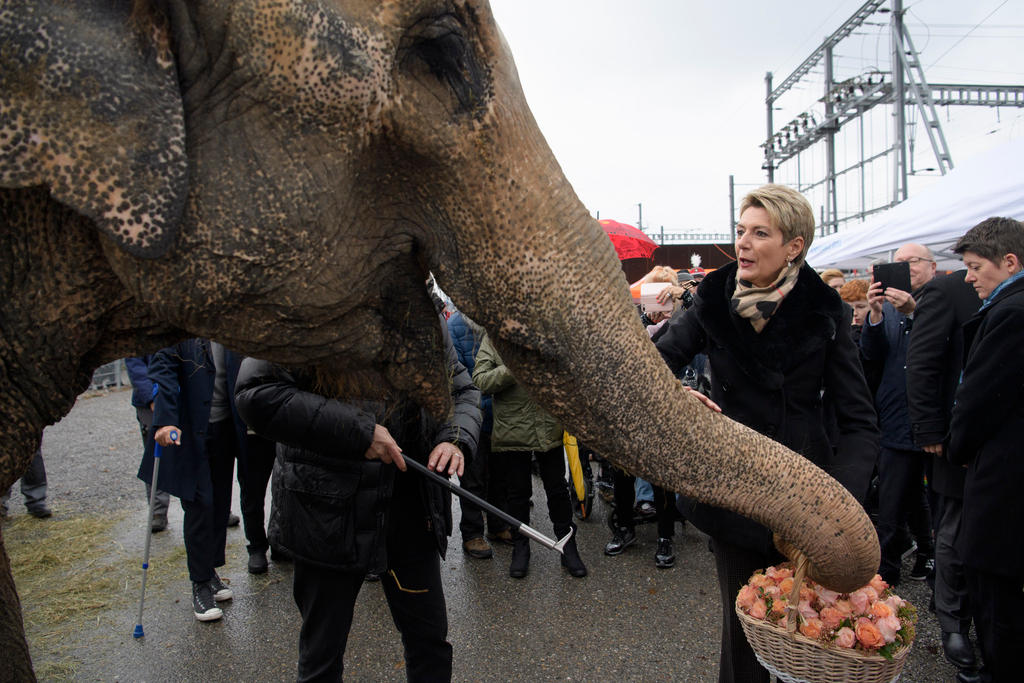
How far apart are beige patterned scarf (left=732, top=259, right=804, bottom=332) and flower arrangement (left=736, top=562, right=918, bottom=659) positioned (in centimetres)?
94

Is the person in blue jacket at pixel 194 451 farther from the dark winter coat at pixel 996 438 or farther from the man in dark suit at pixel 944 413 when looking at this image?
the man in dark suit at pixel 944 413

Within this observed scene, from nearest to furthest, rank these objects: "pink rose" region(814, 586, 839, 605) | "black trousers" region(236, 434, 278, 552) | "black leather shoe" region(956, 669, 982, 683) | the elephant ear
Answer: the elephant ear, "pink rose" region(814, 586, 839, 605), "black leather shoe" region(956, 669, 982, 683), "black trousers" region(236, 434, 278, 552)

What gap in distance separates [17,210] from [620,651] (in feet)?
13.4

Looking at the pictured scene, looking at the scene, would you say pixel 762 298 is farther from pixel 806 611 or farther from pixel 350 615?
pixel 350 615

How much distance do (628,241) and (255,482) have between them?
6611 mm

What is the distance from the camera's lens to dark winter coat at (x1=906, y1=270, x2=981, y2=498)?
13.7 ft

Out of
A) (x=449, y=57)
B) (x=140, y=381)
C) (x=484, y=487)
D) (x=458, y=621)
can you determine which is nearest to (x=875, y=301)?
(x=484, y=487)

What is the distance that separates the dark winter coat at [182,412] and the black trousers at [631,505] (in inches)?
132

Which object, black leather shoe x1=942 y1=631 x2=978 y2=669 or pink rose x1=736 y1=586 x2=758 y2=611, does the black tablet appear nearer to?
black leather shoe x1=942 y1=631 x2=978 y2=669

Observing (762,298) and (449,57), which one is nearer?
(449,57)

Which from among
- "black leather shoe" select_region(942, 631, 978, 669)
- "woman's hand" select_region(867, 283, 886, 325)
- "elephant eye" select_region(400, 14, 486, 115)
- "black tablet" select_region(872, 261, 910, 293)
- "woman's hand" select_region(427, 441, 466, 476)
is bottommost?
"black leather shoe" select_region(942, 631, 978, 669)

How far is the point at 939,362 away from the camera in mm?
4258

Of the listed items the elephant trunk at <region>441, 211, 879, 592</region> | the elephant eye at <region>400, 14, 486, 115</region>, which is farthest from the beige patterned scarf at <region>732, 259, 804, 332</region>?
the elephant eye at <region>400, 14, 486, 115</region>

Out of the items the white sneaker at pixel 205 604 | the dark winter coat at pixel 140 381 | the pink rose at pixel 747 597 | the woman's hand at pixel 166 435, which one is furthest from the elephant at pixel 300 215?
the dark winter coat at pixel 140 381
